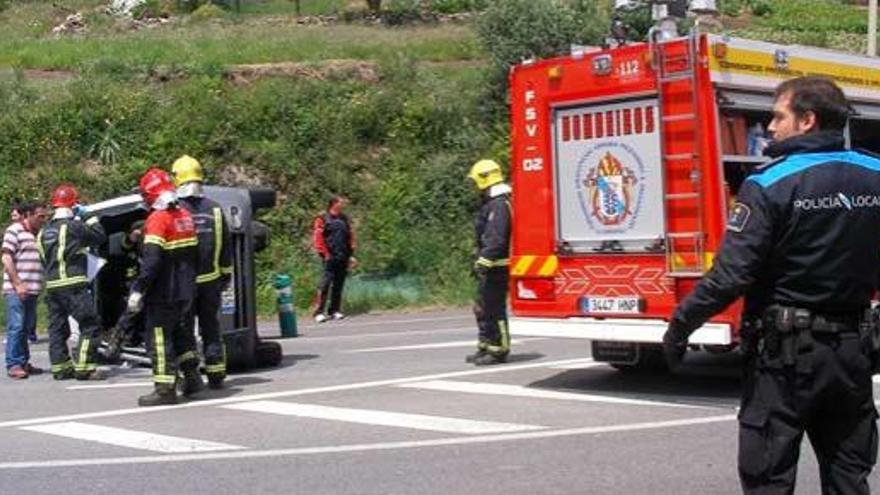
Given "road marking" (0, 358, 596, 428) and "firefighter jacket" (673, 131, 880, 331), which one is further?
"road marking" (0, 358, 596, 428)

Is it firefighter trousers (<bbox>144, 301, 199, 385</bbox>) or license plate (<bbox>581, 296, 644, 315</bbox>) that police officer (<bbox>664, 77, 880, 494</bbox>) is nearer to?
license plate (<bbox>581, 296, 644, 315</bbox>)

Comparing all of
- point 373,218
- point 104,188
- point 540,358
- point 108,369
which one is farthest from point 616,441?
point 104,188

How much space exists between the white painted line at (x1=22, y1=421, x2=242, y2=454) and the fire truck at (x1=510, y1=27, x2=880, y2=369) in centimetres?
334

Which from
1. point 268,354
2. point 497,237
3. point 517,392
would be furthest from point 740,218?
point 268,354

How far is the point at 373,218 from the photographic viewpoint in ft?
84.2

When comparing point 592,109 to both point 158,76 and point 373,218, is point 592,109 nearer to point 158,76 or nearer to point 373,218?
point 373,218

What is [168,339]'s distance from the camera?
1098 cm

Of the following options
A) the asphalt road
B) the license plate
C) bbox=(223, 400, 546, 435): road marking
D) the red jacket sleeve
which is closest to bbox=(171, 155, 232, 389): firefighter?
the asphalt road

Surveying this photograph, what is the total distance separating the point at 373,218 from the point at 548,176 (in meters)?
14.5

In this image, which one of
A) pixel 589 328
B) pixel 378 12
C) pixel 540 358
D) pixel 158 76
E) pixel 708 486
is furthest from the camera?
pixel 378 12

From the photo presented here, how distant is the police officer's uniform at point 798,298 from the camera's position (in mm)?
4863

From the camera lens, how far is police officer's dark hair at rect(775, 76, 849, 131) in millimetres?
4938

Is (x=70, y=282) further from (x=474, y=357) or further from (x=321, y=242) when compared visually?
(x=321, y=242)

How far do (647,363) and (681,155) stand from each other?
106 inches
